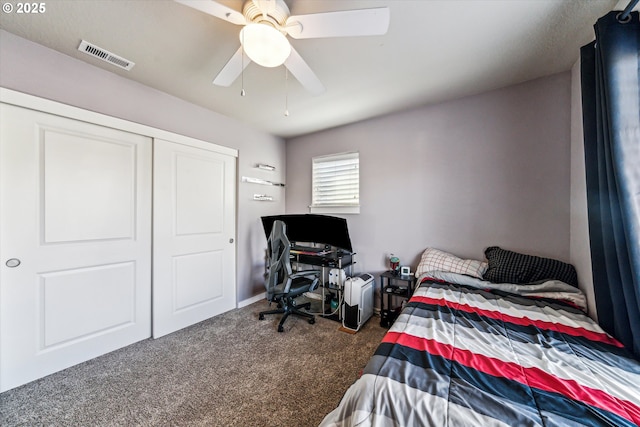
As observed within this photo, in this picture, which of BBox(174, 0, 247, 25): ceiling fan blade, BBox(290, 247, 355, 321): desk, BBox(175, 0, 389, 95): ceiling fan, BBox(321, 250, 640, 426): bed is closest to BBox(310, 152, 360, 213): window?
BBox(290, 247, 355, 321): desk

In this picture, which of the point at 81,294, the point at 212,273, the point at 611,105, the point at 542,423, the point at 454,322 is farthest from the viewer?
the point at 212,273

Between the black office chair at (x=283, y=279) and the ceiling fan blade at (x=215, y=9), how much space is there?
187 centimetres

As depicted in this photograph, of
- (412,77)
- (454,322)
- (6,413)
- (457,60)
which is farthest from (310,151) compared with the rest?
(6,413)

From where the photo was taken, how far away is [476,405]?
2.65 feet

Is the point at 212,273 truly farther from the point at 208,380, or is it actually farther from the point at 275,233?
the point at 208,380

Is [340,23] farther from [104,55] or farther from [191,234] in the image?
[191,234]

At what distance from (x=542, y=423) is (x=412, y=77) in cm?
240

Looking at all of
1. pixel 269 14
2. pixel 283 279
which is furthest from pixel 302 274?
pixel 269 14

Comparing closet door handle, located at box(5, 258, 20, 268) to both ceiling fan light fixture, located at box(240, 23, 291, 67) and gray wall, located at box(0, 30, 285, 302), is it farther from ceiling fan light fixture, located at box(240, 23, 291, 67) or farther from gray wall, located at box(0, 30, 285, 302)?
ceiling fan light fixture, located at box(240, 23, 291, 67)

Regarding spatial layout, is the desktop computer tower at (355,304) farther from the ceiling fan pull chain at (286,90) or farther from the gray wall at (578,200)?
the ceiling fan pull chain at (286,90)

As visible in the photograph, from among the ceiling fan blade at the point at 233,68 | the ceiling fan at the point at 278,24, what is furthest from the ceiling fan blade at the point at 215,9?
the ceiling fan blade at the point at 233,68

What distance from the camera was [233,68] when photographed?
60.3 inches

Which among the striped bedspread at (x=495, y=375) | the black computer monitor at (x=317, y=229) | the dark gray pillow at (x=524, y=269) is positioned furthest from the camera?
the black computer monitor at (x=317, y=229)

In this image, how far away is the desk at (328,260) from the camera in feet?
9.31
